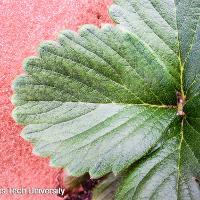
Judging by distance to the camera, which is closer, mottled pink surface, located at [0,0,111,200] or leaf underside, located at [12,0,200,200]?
leaf underside, located at [12,0,200,200]

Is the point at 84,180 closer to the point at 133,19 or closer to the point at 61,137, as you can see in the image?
the point at 61,137

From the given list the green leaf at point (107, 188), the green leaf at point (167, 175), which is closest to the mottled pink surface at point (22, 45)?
the green leaf at point (107, 188)

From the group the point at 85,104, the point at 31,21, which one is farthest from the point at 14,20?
the point at 85,104

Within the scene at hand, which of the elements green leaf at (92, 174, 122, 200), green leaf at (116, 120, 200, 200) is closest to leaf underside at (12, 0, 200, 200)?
green leaf at (116, 120, 200, 200)

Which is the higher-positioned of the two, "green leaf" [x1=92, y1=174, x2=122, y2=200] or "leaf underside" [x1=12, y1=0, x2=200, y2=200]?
"leaf underside" [x1=12, y1=0, x2=200, y2=200]

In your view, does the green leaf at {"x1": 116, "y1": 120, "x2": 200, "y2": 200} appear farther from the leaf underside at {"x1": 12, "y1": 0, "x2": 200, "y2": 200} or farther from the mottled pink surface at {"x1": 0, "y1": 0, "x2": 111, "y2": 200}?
the mottled pink surface at {"x1": 0, "y1": 0, "x2": 111, "y2": 200}

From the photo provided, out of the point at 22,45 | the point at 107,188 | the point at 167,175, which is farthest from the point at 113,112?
the point at 22,45
